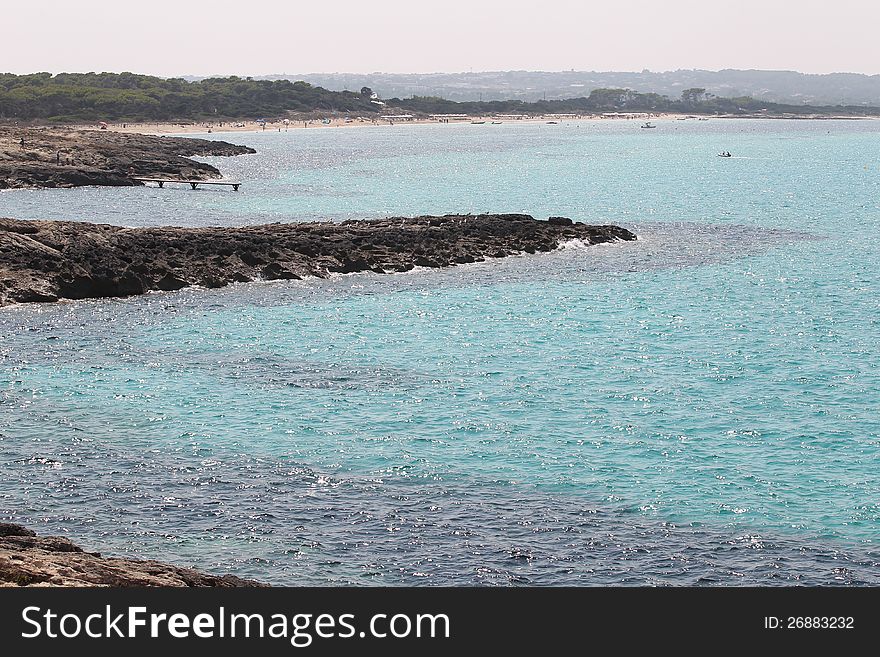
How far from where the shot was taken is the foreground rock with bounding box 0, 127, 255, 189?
96438 millimetres

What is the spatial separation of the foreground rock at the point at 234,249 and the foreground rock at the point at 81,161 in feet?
134

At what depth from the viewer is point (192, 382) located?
3531 centimetres

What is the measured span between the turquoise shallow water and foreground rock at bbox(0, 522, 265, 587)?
172 centimetres

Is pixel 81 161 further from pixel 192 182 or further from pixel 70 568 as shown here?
pixel 70 568

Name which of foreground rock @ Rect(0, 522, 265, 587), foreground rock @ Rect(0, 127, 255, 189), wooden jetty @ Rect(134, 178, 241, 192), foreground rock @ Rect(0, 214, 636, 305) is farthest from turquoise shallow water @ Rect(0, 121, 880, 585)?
foreground rock @ Rect(0, 127, 255, 189)

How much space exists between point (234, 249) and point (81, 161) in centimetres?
5600

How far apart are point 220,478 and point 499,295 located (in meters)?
26.3

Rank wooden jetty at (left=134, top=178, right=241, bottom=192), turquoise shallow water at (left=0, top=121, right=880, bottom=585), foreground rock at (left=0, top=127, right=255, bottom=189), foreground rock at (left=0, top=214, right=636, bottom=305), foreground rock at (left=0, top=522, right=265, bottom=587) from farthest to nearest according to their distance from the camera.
A: wooden jetty at (left=134, top=178, right=241, bottom=192) < foreground rock at (left=0, top=127, right=255, bottom=189) < foreground rock at (left=0, top=214, right=636, bottom=305) < turquoise shallow water at (left=0, top=121, right=880, bottom=585) < foreground rock at (left=0, top=522, right=265, bottom=587)

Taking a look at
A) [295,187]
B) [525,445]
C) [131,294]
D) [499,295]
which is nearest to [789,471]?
[525,445]

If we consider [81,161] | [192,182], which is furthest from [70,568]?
[81,161]

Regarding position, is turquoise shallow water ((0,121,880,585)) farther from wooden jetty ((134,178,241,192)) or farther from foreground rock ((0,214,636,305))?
wooden jetty ((134,178,241,192))

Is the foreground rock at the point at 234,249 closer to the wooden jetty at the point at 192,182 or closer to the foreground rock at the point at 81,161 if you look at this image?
the wooden jetty at the point at 192,182

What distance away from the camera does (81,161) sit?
345 feet

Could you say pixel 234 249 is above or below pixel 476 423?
→ above
